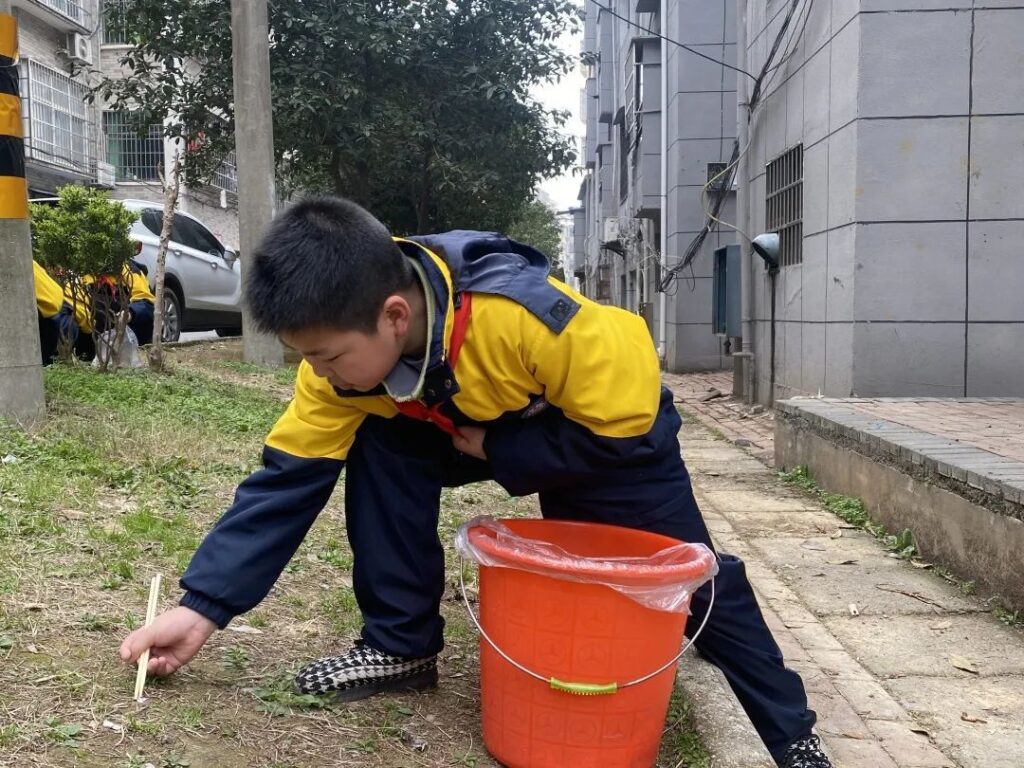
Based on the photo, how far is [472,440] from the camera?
6.81 feet

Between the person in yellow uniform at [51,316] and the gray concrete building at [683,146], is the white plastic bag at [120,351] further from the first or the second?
the gray concrete building at [683,146]

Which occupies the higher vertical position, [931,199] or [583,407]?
[931,199]

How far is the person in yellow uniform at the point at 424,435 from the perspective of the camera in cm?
183

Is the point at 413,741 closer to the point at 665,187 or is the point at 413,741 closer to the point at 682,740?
the point at 682,740

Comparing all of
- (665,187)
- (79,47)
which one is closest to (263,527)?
(665,187)

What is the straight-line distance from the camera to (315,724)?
2.08 m

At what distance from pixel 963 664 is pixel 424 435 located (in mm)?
1827

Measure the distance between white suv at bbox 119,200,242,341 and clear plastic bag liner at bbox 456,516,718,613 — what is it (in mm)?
7420

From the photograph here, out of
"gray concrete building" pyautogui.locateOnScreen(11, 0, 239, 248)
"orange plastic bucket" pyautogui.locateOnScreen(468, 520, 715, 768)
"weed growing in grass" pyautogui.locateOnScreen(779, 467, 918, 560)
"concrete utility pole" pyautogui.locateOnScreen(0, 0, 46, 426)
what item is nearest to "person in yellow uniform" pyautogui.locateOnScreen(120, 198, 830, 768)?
"orange plastic bucket" pyautogui.locateOnScreen(468, 520, 715, 768)

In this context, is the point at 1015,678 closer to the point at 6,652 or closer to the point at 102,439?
the point at 6,652

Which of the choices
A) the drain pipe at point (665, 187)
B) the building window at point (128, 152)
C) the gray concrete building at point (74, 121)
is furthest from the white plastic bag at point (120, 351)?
the building window at point (128, 152)

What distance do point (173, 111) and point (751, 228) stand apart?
7284 millimetres

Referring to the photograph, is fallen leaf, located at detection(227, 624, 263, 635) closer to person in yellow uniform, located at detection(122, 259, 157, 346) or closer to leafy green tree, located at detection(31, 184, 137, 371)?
leafy green tree, located at detection(31, 184, 137, 371)

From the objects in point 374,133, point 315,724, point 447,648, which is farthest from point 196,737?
point 374,133
